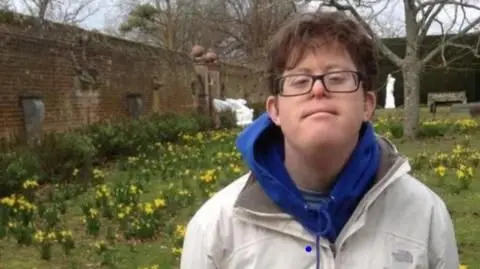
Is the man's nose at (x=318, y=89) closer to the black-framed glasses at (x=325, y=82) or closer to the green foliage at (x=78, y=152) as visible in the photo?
the black-framed glasses at (x=325, y=82)

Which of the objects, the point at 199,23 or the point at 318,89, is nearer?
the point at 318,89

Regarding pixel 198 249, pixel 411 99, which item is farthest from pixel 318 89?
pixel 411 99

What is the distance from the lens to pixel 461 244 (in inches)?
242

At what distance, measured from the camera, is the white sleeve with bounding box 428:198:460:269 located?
204 cm

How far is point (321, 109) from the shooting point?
76.4 inches

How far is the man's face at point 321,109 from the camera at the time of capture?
1.93 metres

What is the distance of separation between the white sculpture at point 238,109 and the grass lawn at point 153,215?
11.7 m

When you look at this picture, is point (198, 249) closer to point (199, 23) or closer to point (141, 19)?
point (141, 19)

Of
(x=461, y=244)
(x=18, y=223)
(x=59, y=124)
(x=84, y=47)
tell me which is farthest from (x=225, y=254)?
(x=84, y=47)

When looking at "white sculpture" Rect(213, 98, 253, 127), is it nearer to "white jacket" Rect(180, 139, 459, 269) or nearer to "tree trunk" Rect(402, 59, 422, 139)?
"tree trunk" Rect(402, 59, 422, 139)

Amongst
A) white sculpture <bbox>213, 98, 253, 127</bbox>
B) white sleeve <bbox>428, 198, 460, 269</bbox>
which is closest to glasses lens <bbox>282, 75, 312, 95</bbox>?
white sleeve <bbox>428, 198, 460, 269</bbox>

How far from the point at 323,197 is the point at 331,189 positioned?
3cm

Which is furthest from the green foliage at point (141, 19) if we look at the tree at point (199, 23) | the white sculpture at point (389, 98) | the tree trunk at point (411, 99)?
the tree trunk at point (411, 99)

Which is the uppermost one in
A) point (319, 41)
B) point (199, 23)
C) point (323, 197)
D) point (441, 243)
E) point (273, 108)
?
point (199, 23)
